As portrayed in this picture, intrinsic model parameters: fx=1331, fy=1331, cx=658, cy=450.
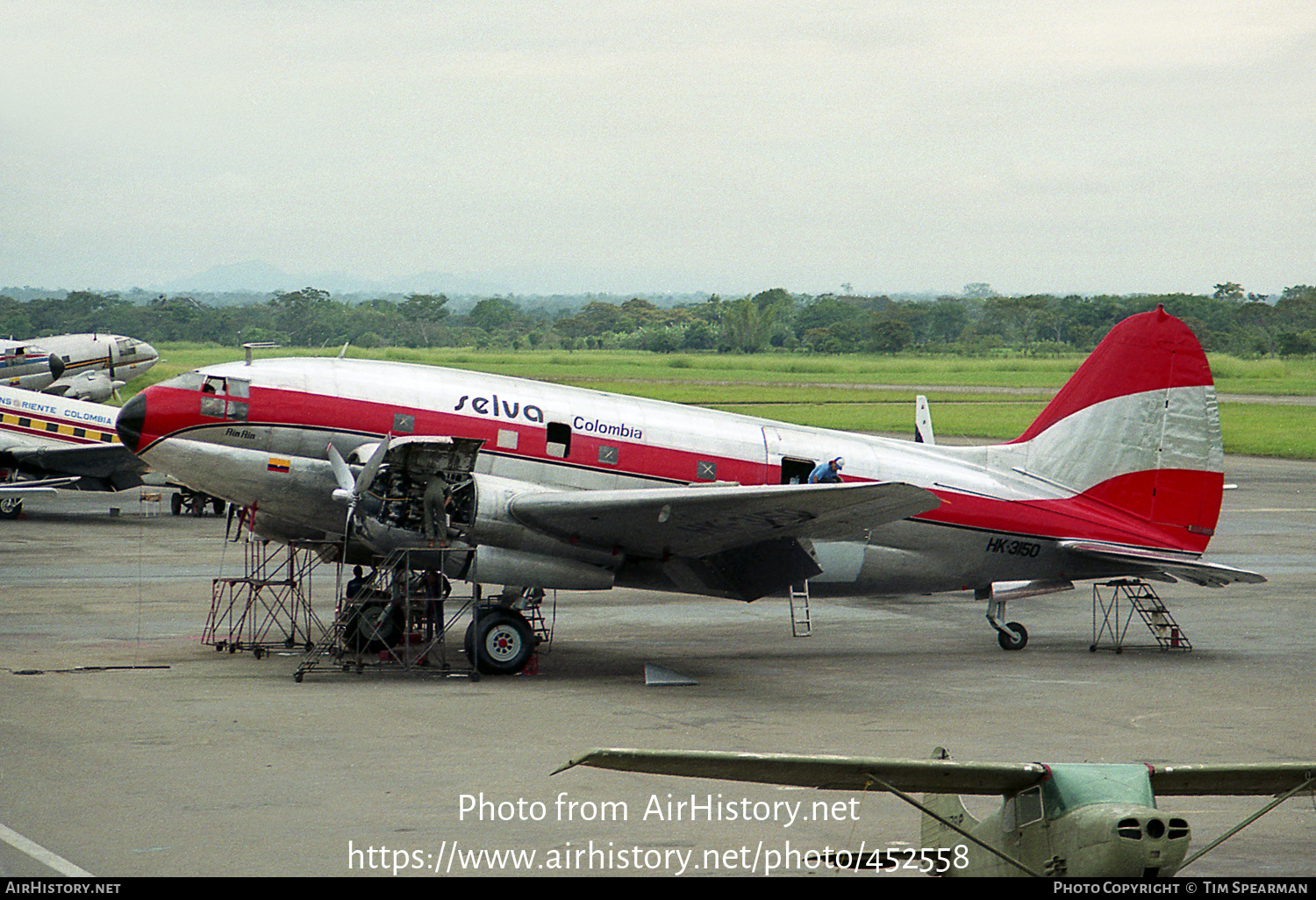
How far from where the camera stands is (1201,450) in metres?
23.1

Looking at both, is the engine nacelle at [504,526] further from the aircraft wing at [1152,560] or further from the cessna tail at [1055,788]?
the cessna tail at [1055,788]

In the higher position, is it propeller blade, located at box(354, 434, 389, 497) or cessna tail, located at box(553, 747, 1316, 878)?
propeller blade, located at box(354, 434, 389, 497)

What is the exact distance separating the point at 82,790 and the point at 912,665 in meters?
12.6

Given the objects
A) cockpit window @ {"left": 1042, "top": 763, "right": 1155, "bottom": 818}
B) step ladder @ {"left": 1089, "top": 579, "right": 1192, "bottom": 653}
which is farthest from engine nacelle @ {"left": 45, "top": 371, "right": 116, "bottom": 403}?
cockpit window @ {"left": 1042, "top": 763, "right": 1155, "bottom": 818}

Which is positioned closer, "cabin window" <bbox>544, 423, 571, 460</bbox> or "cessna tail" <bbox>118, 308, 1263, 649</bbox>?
"cessna tail" <bbox>118, 308, 1263, 649</bbox>

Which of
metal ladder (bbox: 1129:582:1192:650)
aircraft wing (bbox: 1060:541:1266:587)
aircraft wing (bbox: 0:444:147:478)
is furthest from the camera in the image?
aircraft wing (bbox: 0:444:147:478)

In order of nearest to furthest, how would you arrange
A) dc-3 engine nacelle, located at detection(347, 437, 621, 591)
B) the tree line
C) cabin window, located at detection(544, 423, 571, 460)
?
dc-3 engine nacelle, located at detection(347, 437, 621, 591) < cabin window, located at detection(544, 423, 571, 460) < the tree line

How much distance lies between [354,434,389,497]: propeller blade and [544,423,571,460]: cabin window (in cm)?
294

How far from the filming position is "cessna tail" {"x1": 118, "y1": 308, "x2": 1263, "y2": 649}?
19.1m

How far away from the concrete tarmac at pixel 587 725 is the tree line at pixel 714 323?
301ft

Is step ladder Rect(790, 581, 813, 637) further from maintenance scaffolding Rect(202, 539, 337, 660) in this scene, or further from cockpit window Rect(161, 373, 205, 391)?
cockpit window Rect(161, 373, 205, 391)

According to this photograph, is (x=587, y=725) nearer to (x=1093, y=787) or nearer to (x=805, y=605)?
(x=805, y=605)

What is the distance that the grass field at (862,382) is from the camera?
253 feet

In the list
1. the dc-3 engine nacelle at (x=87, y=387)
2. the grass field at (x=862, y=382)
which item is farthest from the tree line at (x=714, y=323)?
the dc-3 engine nacelle at (x=87, y=387)
